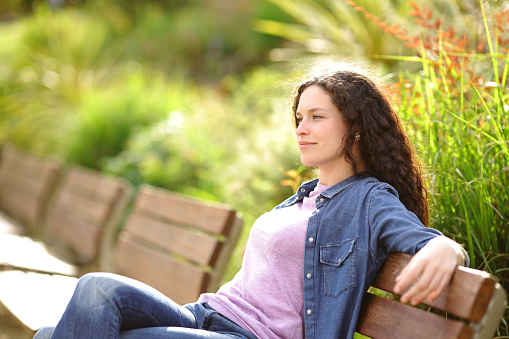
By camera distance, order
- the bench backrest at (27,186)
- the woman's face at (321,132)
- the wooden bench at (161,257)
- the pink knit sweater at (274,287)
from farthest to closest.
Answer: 1. the bench backrest at (27,186)
2. the wooden bench at (161,257)
3. the woman's face at (321,132)
4. the pink knit sweater at (274,287)

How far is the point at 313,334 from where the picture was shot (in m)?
1.66

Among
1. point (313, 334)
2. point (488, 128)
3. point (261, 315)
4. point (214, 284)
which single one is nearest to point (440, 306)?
point (313, 334)

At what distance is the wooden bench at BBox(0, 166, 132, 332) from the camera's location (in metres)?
2.64

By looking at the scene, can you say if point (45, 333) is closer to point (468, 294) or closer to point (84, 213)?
point (468, 294)

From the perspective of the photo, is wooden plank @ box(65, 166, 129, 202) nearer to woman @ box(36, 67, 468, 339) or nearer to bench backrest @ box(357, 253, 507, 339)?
woman @ box(36, 67, 468, 339)

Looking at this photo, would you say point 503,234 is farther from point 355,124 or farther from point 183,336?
point 183,336

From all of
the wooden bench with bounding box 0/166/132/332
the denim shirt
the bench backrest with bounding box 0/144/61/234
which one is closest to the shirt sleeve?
the denim shirt

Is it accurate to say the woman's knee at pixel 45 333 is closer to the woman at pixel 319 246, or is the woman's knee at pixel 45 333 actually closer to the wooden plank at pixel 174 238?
the woman at pixel 319 246

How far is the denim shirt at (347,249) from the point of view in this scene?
157 cm

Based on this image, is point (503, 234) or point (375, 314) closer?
point (375, 314)

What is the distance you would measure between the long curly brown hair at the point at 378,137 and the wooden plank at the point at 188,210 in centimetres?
96

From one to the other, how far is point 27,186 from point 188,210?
10.7 ft

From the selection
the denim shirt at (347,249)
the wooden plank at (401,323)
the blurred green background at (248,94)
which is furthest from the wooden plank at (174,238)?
the wooden plank at (401,323)

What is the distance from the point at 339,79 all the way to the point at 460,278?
825 mm
